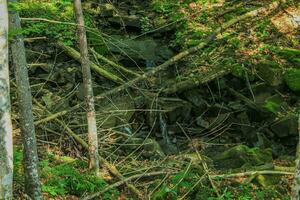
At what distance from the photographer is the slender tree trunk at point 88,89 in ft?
28.1

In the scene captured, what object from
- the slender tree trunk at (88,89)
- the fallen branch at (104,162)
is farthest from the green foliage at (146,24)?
the slender tree trunk at (88,89)

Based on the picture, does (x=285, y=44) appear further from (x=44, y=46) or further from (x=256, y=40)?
(x=44, y=46)

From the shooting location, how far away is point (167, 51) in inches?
578

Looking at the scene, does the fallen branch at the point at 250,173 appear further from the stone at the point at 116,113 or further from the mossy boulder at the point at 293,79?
the mossy boulder at the point at 293,79

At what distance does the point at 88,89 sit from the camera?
29.0 feet

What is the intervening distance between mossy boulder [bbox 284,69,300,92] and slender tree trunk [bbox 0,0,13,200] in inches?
369

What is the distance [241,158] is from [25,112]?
17.6ft

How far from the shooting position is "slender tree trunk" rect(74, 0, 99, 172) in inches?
337

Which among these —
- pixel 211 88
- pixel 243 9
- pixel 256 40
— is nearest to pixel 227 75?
pixel 211 88

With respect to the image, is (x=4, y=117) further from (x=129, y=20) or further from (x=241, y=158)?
(x=129, y=20)

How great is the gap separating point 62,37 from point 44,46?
783 mm

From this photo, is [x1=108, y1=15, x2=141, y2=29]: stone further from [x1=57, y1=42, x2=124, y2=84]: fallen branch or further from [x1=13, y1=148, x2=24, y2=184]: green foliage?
[x1=13, y1=148, x2=24, y2=184]: green foliage

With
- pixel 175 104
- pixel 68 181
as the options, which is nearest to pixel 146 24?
pixel 175 104

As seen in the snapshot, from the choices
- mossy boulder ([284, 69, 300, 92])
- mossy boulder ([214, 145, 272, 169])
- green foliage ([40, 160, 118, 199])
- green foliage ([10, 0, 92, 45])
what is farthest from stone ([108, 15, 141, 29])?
green foliage ([40, 160, 118, 199])
